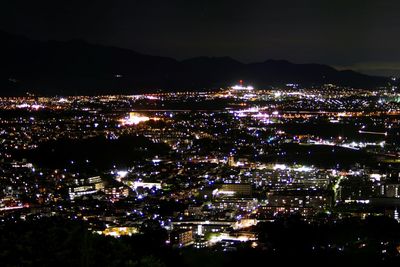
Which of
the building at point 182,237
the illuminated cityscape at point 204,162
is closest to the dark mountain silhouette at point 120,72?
the illuminated cityscape at point 204,162

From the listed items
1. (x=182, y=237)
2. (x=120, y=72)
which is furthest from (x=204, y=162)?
(x=120, y=72)

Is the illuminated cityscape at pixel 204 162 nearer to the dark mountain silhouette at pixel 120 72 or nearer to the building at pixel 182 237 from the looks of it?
the building at pixel 182 237

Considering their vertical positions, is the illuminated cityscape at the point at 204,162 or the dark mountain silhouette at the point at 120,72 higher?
the dark mountain silhouette at the point at 120,72

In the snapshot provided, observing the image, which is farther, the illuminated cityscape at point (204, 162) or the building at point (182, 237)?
the illuminated cityscape at point (204, 162)

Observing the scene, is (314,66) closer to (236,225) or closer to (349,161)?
(349,161)

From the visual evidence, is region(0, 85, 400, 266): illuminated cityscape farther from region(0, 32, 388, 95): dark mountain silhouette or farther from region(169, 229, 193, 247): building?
region(0, 32, 388, 95): dark mountain silhouette

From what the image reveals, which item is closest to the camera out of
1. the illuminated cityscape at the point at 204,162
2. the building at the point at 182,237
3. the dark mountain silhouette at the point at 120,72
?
the building at the point at 182,237

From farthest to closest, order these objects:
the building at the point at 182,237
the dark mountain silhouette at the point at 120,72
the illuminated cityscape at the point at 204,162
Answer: the dark mountain silhouette at the point at 120,72 → the illuminated cityscape at the point at 204,162 → the building at the point at 182,237

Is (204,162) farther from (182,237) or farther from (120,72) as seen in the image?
(120,72)

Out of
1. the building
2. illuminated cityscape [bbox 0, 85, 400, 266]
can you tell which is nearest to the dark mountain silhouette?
illuminated cityscape [bbox 0, 85, 400, 266]
